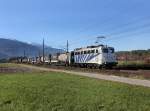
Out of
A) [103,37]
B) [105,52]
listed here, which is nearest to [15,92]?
[105,52]

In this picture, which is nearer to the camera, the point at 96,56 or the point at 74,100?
the point at 74,100

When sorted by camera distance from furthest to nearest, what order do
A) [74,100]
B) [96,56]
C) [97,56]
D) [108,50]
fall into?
[96,56]
[97,56]
[108,50]
[74,100]

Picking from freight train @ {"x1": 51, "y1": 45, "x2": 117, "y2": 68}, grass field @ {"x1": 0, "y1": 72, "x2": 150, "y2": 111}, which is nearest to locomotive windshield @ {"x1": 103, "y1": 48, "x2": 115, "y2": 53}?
freight train @ {"x1": 51, "y1": 45, "x2": 117, "y2": 68}

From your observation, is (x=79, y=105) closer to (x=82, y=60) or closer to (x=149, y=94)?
(x=149, y=94)

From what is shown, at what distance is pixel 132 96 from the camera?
16609mm

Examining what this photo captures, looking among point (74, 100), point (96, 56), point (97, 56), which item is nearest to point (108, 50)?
point (97, 56)

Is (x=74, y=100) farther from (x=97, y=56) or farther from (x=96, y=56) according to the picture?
(x=96, y=56)

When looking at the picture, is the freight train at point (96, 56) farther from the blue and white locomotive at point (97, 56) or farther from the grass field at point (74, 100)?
the grass field at point (74, 100)

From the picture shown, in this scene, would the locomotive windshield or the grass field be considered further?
the locomotive windshield

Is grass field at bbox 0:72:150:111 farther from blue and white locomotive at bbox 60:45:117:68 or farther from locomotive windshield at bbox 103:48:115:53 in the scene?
locomotive windshield at bbox 103:48:115:53

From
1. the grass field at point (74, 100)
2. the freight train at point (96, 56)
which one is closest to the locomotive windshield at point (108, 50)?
the freight train at point (96, 56)

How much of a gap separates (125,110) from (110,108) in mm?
712

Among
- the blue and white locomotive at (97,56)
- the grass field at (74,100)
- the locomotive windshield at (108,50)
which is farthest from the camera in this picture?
the locomotive windshield at (108,50)

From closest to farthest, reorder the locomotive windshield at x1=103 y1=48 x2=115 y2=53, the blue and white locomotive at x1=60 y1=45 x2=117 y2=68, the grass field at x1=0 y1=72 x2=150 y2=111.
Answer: the grass field at x1=0 y1=72 x2=150 y2=111
the blue and white locomotive at x1=60 y1=45 x2=117 y2=68
the locomotive windshield at x1=103 y1=48 x2=115 y2=53
